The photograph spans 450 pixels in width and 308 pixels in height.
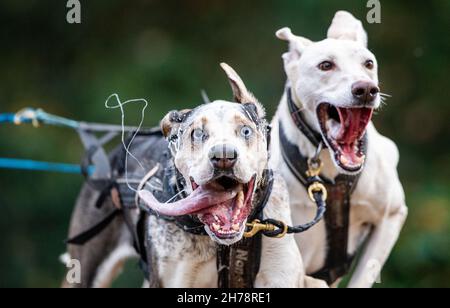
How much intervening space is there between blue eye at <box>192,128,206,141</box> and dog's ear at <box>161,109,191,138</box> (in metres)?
0.16

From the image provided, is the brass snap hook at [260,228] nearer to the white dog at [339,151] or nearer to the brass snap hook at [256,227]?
the brass snap hook at [256,227]

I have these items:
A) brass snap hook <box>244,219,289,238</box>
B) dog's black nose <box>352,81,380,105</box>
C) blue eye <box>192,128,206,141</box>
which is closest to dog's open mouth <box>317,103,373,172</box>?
dog's black nose <box>352,81,380,105</box>

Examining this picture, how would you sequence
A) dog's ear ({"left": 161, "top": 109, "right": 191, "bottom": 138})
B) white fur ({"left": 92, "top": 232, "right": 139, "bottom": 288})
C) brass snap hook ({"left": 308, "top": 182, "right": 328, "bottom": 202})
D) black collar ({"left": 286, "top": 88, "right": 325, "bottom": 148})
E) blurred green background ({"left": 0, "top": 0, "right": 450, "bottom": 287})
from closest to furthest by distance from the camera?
dog's ear ({"left": 161, "top": 109, "right": 191, "bottom": 138}) → brass snap hook ({"left": 308, "top": 182, "right": 328, "bottom": 202}) → black collar ({"left": 286, "top": 88, "right": 325, "bottom": 148}) → white fur ({"left": 92, "top": 232, "right": 139, "bottom": 288}) → blurred green background ({"left": 0, "top": 0, "right": 450, "bottom": 287})

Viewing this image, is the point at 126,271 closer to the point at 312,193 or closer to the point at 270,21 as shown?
the point at 270,21

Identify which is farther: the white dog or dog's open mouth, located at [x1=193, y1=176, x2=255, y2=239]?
the white dog

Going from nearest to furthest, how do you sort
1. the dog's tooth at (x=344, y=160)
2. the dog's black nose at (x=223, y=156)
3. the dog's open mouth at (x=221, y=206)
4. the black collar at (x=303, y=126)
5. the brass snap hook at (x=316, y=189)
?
the dog's black nose at (x=223, y=156), the dog's open mouth at (x=221, y=206), the dog's tooth at (x=344, y=160), the brass snap hook at (x=316, y=189), the black collar at (x=303, y=126)

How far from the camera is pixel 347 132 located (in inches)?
170

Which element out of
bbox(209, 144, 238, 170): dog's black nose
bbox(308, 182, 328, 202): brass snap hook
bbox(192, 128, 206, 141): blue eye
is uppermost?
bbox(192, 128, 206, 141): blue eye

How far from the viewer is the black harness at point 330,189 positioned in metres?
4.48

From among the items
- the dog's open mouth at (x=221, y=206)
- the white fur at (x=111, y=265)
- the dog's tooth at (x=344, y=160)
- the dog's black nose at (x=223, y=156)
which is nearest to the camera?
the dog's black nose at (x=223, y=156)

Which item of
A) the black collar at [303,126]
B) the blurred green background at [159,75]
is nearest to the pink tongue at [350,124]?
the black collar at [303,126]

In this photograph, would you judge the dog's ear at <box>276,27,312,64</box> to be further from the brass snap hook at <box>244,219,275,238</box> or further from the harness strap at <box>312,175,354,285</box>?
the brass snap hook at <box>244,219,275,238</box>

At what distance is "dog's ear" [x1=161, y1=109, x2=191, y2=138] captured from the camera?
12.1ft

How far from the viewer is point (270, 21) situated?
9.67 meters
